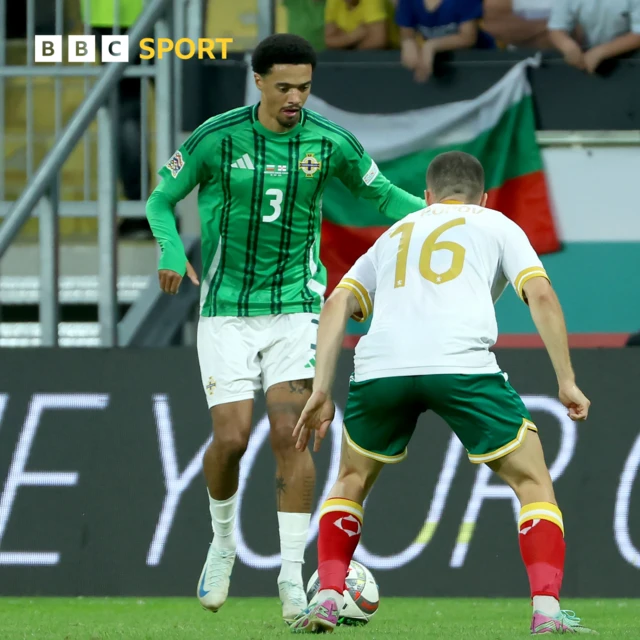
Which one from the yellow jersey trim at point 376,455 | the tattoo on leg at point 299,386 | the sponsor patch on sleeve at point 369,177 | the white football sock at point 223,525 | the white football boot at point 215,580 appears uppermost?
the sponsor patch on sleeve at point 369,177

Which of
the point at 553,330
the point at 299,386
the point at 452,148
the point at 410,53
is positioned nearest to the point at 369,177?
the point at 299,386

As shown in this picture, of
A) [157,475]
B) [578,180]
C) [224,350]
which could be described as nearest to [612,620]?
[224,350]

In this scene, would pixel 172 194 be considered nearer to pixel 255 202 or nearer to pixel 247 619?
pixel 255 202

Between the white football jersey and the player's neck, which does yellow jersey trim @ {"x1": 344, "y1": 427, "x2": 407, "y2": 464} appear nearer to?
the white football jersey

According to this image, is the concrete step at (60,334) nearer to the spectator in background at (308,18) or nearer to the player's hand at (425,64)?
the spectator in background at (308,18)

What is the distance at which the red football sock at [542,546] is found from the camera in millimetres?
4328

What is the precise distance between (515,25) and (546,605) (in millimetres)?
5254

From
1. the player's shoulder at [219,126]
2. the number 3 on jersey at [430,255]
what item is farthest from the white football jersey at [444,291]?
the player's shoulder at [219,126]

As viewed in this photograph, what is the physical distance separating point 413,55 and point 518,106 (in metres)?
0.68

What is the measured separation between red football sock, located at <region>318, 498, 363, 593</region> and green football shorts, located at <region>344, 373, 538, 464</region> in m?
0.20

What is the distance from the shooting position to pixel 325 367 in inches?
179

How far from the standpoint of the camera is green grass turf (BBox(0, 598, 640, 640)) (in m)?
4.67

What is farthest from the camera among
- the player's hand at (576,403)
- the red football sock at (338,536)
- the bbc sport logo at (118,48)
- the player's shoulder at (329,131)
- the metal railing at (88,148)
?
the bbc sport logo at (118,48)

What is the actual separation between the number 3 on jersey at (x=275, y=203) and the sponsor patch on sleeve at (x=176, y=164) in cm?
34
